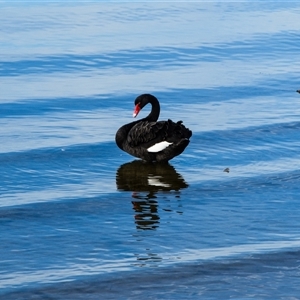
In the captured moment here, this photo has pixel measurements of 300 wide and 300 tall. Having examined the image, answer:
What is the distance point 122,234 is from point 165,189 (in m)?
1.60

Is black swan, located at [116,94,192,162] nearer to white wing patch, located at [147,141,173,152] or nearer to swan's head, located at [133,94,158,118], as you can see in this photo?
white wing patch, located at [147,141,173,152]

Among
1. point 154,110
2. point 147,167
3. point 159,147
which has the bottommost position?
point 147,167

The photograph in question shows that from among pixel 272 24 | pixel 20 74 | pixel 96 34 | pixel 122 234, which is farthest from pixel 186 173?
pixel 272 24

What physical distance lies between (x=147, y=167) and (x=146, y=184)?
825mm

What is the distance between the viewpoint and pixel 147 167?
962 cm

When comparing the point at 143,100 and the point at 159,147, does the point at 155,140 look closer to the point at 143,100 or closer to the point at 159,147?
the point at 159,147

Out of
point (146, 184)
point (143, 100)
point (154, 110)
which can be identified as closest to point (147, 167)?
point (146, 184)

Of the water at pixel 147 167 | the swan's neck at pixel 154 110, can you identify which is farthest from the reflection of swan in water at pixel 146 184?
the swan's neck at pixel 154 110

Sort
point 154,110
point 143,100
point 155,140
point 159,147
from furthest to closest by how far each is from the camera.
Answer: point 143,100 → point 154,110 → point 155,140 → point 159,147

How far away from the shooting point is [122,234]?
702 centimetres

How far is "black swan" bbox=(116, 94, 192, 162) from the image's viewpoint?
942 cm

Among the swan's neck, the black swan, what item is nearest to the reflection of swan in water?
the black swan

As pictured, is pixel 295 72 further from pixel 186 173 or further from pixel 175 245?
pixel 175 245

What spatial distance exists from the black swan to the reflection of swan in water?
0.14 metres
